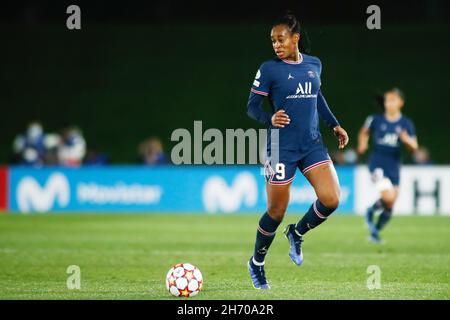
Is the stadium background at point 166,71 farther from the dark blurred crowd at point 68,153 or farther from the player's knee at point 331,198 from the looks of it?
the player's knee at point 331,198

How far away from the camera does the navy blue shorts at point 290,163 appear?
888 cm

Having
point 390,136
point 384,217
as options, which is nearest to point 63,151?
A: point 390,136

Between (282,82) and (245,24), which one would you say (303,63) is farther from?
(245,24)

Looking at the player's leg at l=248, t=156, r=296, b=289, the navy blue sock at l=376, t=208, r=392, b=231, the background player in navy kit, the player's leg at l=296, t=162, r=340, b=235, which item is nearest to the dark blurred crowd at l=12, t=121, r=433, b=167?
the background player in navy kit

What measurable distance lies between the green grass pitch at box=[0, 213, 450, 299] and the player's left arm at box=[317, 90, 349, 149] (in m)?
1.52

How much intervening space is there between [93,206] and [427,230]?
8808 mm

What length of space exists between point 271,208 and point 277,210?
0.21 ft

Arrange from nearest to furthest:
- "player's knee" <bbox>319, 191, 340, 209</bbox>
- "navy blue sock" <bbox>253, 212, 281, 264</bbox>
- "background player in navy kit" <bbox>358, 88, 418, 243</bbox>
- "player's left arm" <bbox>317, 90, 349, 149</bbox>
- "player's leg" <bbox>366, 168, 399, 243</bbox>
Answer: "player's knee" <bbox>319, 191, 340, 209</bbox>
"navy blue sock" <bbox>253, 212, 281, 264</bbox>
"player's left arm" <bbox>317, 90, 349, 149</bbox>
"player's leg" <bbox>366, 168, 399, 243</bbox>
"background player in navy kit" <bbox>358, 88, 418, 243</bbox>

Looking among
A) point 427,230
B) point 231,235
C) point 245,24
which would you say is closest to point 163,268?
point 231,235

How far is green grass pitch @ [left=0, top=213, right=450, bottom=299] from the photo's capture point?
30.0 feet

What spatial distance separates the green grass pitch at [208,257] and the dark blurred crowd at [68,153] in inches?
145

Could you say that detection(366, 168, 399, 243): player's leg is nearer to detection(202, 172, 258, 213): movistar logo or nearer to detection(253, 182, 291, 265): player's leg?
detection(253, 182, 291, 265): player's leg

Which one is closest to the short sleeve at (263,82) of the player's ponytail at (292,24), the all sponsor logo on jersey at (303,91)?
the all sponsor logo on jersey at (303,91)

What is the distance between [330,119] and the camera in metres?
9.44
